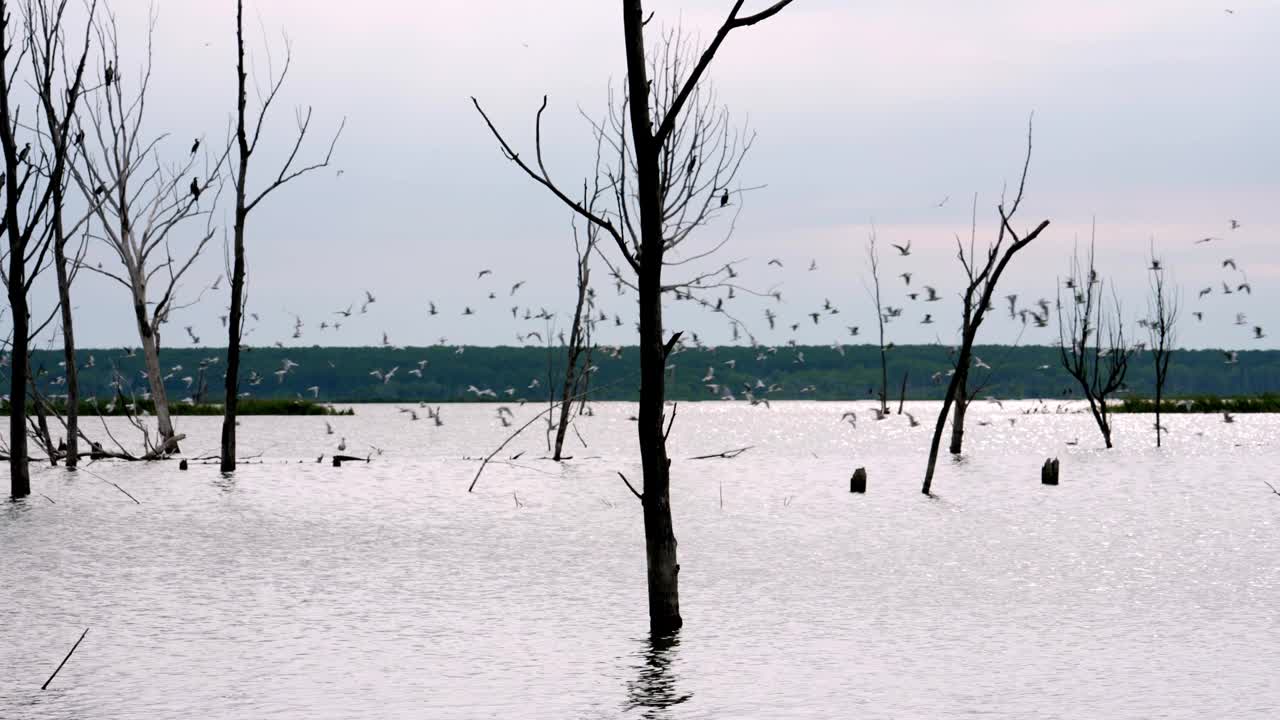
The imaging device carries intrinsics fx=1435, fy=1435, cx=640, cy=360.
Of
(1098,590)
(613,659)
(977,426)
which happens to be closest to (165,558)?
(613,659)

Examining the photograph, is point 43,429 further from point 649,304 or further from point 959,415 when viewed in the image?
point 959,415

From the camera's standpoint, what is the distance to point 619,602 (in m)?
13.5

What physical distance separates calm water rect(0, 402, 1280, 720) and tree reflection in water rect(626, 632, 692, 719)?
0.04 metres

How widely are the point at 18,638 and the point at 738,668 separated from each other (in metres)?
5.70

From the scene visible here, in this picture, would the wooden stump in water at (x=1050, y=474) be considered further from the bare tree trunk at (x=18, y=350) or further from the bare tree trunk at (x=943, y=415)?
the bare tree trunk at (x=18, y=350)

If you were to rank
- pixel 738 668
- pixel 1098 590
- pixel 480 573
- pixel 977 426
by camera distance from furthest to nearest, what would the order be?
pixel 977 426 → pixel 480 573 → pixel 1098 590 → pixel 738 668

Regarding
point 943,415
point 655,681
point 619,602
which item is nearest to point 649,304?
point 655,681

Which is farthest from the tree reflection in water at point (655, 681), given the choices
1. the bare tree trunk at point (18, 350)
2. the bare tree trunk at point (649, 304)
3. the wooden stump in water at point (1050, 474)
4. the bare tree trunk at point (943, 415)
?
the wooden stump in water at point (1050, 474)

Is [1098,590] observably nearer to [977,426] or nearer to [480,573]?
[480,573]

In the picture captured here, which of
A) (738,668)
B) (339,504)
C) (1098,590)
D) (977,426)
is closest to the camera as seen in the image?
(738,668)

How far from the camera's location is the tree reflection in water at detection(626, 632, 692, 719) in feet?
29.6

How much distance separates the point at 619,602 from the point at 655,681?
3779mm

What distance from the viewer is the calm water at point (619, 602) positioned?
9.34m

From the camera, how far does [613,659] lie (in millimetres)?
10602
